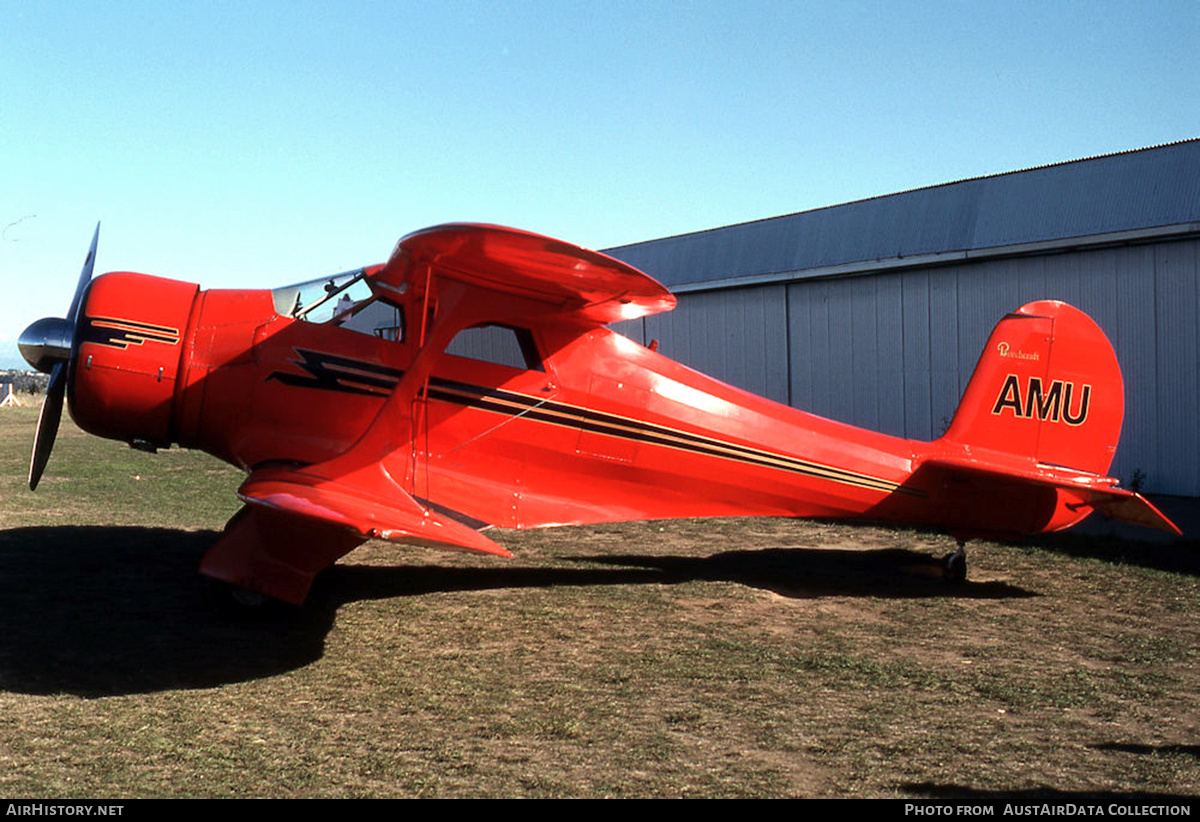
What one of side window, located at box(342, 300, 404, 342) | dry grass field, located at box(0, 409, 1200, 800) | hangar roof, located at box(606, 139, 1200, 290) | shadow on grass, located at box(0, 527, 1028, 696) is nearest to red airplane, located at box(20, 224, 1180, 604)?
side window, located at box(342, 300, 404, 342)

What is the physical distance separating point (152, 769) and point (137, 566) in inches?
183

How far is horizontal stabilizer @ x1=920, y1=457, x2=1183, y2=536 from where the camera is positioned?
280 inches

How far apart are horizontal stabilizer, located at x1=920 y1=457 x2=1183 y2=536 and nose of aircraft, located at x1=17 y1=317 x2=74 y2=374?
266 inches

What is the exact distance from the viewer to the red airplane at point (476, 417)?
635cm

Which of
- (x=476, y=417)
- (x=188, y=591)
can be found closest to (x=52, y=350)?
(x=188, y=591)

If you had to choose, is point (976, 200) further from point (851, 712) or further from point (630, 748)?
point (630, 748)

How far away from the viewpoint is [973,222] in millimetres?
14805

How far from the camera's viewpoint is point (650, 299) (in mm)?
6617

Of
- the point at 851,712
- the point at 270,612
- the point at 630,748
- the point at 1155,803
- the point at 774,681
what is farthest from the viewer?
the point at 270,612

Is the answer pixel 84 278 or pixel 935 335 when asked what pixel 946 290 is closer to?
pixel 935 335

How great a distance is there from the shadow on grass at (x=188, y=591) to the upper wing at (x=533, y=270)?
98.3 inches

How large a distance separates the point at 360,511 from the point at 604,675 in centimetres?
170

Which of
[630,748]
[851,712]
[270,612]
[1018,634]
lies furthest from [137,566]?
[1018,634]

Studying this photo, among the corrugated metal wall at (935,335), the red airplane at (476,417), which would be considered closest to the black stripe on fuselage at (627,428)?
the red airplane at (476,417)
